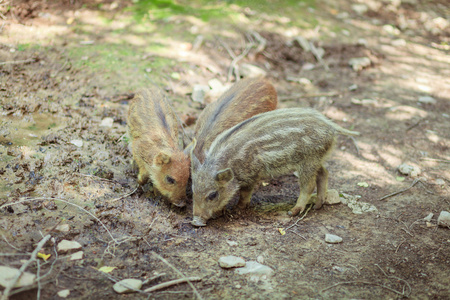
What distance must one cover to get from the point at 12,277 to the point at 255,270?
1.93 meters

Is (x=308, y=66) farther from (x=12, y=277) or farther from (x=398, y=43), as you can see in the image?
(x=12, y=277)

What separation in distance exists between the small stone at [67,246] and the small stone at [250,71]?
15.1ft

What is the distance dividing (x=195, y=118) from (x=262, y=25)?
11.9ft

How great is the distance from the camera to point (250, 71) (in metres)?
6.99

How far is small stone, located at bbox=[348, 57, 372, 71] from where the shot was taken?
7.97 metres

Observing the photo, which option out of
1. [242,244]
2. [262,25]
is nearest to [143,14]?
[262,25]

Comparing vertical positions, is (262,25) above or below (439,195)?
above

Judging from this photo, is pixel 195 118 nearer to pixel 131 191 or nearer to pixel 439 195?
pixel 131 191

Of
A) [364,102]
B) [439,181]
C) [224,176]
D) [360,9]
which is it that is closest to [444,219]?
[439,181]

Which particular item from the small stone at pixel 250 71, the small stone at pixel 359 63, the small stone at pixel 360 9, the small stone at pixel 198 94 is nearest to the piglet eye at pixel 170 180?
the small stone at pixel 198 94

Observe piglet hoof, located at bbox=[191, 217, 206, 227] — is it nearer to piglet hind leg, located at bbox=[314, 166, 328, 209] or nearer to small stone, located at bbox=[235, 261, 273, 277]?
small stone, located at bbox=[235, 261, 273, 277]

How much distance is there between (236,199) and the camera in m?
4.99

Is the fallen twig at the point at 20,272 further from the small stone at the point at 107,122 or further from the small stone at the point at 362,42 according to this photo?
the small stone at the point at 362,42

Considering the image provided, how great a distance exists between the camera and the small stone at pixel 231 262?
3367mm
